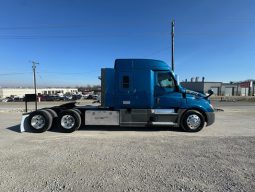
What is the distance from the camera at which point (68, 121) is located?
314 inches

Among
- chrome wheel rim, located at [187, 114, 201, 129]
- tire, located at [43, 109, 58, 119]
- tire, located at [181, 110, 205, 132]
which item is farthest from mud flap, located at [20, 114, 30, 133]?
chrome wheel rim, located at [187, 114, 201, 129]

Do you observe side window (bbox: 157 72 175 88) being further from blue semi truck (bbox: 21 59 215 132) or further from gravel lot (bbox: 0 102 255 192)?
gravel lot (bbox: 0 102 255 192)

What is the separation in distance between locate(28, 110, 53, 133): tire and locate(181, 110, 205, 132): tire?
17.9ft

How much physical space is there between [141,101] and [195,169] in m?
4.20

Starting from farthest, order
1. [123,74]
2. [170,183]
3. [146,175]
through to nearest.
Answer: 1. [123,74]
2. [146,175]
3. [170,183]

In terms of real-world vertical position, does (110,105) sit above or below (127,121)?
above

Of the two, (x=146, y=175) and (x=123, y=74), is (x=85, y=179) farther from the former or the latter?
(x=123, y=74)

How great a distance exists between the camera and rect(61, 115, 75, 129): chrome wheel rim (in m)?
7.90

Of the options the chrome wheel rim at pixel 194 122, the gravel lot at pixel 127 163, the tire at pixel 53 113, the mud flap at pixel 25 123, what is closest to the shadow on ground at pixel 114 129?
the mud flap at pixel 25 123

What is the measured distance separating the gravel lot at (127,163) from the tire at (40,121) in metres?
0.97

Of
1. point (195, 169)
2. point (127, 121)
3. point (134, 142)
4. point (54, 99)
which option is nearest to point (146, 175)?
point (195, 169)

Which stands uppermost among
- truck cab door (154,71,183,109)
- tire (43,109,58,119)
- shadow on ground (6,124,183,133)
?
truck cab door (154,71,183,109)

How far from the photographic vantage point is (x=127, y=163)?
14.3ft

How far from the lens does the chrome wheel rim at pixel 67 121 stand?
25.9 ft
